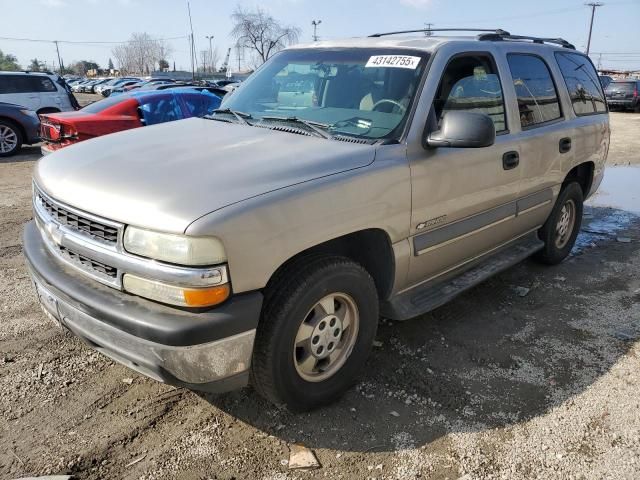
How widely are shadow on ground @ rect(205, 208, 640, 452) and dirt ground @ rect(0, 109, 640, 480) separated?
1 centimetres

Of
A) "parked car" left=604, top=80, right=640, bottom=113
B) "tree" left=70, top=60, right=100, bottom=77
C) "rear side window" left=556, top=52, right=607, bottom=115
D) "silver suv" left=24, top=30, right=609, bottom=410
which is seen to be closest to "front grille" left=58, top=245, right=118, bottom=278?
"silver suv" left=24, top=30, right=609, bottom=410

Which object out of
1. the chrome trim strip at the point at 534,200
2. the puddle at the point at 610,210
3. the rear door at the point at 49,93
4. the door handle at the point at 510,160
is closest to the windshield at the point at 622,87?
the puddle at the point at 610,210

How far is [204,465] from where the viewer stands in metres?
2.50

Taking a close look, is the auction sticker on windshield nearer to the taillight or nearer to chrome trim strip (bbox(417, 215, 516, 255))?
chrome trim strip (bbox(417, 215, 516, 255))

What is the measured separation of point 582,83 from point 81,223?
4.60 metres

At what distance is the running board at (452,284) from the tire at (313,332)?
10.1 inches

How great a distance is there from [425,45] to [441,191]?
0.97 m

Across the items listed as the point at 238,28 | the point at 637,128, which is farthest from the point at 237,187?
the point at 238,28

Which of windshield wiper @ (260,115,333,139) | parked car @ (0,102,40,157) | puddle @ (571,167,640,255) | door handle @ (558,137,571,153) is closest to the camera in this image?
windshield wiper @ (260,115,333,139)

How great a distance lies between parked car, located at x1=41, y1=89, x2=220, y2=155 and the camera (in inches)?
309

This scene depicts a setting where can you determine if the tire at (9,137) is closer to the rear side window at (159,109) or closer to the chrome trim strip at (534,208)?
the rear side window at (159,109)

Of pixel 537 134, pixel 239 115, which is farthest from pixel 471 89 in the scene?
pixel 239 115

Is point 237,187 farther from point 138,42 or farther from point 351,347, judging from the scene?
point 138,42

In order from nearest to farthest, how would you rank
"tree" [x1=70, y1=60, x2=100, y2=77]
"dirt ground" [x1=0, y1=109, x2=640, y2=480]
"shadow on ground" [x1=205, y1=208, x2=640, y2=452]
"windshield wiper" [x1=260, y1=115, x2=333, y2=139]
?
1. "dirt ground" [x1=0, y1=109, x2=640, y2=480]
2. "shadow on ground" [x1=205, y1=208, x2=640, y2=452]
3. "windshield wiper" [x1=260, y1=115, x2=333, y2=139]
4. "tree" [x1=70, y1=60, x2=100, y2=77]
